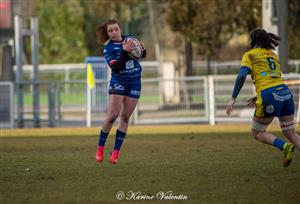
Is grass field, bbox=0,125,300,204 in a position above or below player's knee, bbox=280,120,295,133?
below

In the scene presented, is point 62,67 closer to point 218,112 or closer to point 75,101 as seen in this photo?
point 75,101

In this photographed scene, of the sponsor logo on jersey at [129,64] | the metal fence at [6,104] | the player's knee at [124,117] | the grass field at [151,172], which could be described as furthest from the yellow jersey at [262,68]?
the metal fence at [6,104]

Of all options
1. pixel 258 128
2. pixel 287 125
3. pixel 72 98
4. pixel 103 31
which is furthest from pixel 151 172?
pixel 72 98

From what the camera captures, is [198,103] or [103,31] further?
[198,103]

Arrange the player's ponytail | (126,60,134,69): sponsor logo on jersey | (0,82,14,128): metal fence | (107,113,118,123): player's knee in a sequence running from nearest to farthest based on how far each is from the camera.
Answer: the player's ponytail, (126,60,134,69): sponsor logo on jersey, (107,113,118,123): player's knee, (0,82,14,128): metal fence

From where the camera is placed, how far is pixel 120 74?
14.3 m

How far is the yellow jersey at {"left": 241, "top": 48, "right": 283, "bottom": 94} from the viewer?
12539mm

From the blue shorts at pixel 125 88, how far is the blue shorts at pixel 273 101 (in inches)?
99.6

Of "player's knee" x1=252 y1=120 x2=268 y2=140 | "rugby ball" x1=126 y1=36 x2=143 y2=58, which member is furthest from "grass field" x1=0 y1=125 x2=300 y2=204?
"rugby ball" x1=126 y1=36 x2=143 y2=58

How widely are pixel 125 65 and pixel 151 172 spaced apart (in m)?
1.84

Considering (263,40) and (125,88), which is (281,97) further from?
(125,88)

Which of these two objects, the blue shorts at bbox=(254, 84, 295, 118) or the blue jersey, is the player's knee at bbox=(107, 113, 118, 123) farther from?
the blue shorts at bbox=(254, 84, 295, 118)

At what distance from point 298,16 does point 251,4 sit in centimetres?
220

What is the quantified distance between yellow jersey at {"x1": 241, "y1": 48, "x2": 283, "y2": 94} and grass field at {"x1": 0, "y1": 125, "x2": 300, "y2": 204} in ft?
4.21
